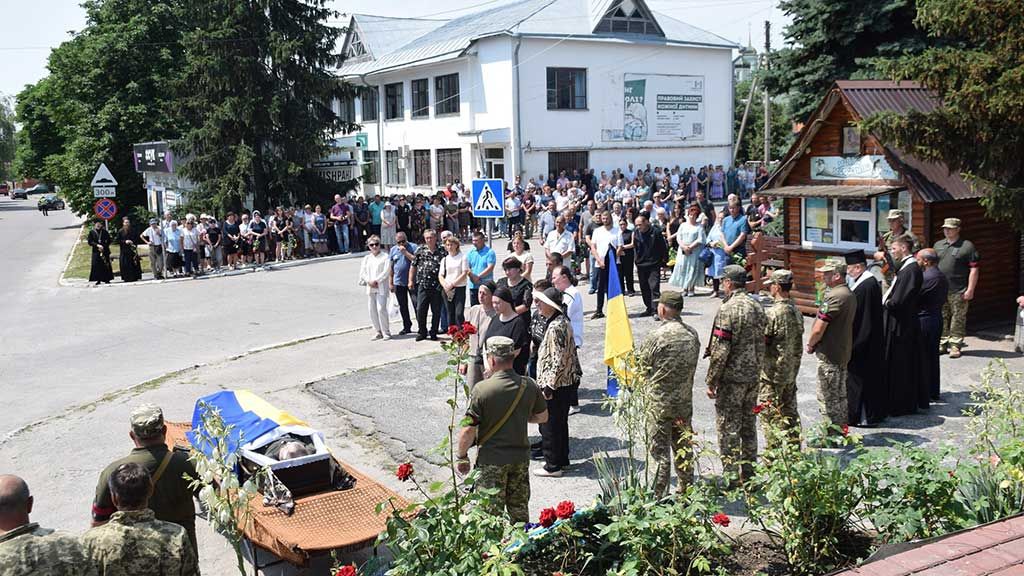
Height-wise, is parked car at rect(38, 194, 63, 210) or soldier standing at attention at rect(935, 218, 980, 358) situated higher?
parked car at rect(38, 194, 63, 210)

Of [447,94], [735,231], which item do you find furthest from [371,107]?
[735,231]

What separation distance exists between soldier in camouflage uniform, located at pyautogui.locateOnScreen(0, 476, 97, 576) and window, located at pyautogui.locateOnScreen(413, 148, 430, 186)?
1519 inches

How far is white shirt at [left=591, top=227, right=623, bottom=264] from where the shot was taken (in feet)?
50.6

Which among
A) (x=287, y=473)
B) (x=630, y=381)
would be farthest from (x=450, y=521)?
(x=287, y=473)

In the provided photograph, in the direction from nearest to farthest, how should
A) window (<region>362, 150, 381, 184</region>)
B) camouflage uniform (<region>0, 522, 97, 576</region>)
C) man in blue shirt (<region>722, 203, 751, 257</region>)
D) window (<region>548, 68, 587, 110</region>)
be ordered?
camouflage uniform (<region>0, 522, 97, 576</region>), man in blue shirt (<region>722, 203, 751, 257</region>), window (<region>548, 68, 587, 110</region>), window (<region>362, 150, 381, 184</region>)

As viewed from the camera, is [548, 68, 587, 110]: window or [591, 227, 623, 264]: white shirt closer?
[591, 227, 623, 264]: white shirt

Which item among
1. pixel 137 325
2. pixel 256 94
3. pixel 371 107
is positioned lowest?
pixel 137 325

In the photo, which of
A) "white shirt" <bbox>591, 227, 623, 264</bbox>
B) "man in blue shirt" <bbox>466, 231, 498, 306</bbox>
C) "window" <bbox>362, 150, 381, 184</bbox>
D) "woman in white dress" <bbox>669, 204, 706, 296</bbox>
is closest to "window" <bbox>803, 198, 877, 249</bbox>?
"woman in white dress" <bbox>669, 204, 706, 296</bbox>

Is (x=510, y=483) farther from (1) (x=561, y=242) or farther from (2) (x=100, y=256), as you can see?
(2) (x=100, y=256)

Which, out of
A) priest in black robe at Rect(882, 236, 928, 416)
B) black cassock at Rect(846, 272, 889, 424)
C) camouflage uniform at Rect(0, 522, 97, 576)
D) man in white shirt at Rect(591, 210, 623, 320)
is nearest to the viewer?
camouflage uniform at Rect(0, 522, 97, 576)

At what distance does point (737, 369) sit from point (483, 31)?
3390 cm

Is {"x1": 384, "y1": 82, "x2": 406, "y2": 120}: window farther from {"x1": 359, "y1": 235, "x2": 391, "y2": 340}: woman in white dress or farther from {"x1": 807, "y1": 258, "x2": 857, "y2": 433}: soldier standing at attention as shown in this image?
{"x1": 807, "y1": 258, "x2": 857, "y2": 433}: soldier standing at attention

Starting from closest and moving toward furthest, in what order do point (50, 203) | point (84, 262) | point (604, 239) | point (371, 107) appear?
point (604, 239) < point (84, 262) < point (371, 107) < point (50, 203)

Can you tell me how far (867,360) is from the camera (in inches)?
355
